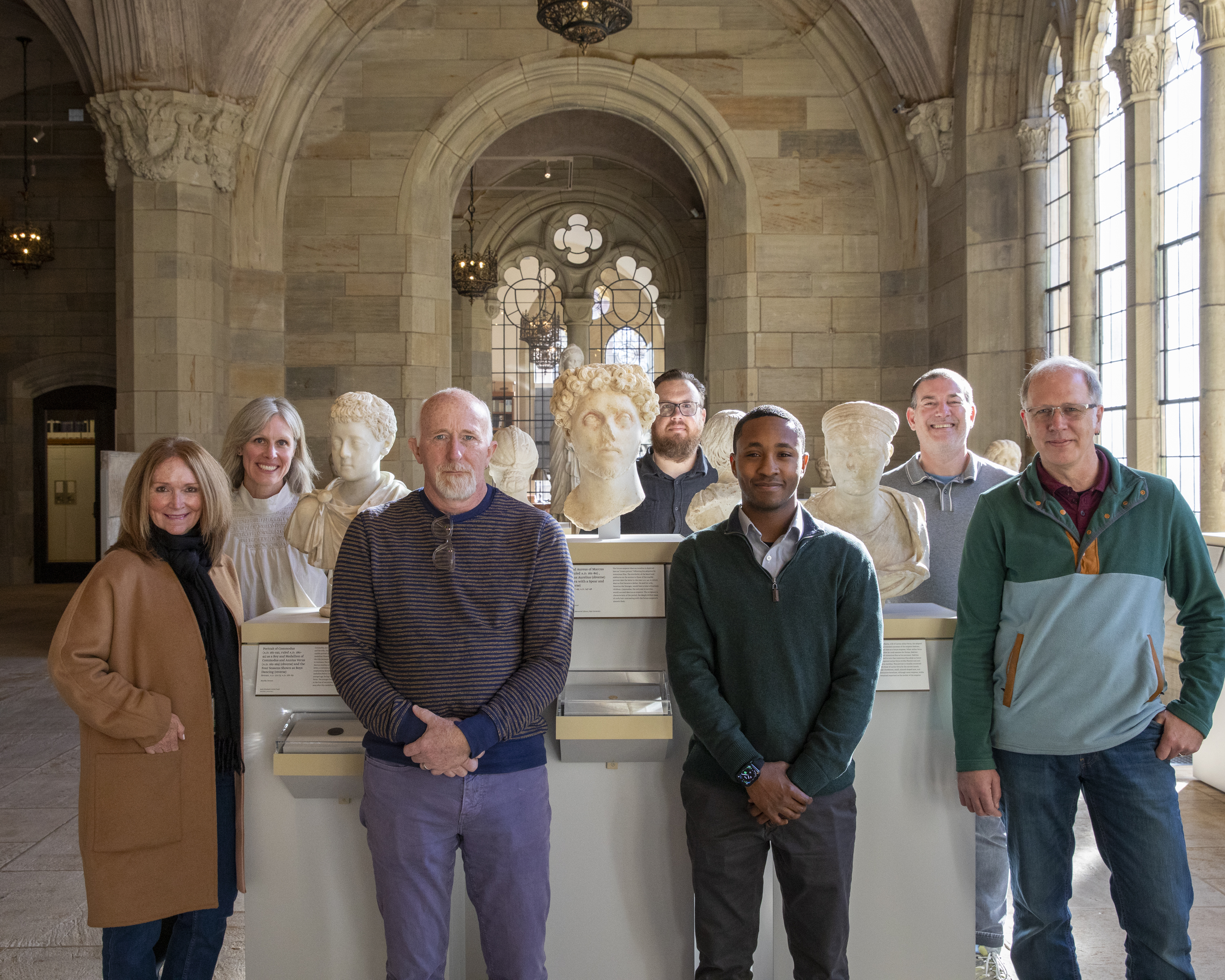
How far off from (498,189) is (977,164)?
10841 mm

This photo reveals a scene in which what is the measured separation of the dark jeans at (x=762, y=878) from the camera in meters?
2.20

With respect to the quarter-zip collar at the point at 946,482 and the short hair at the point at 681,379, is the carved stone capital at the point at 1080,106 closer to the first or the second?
the short hair at the point at 681,379

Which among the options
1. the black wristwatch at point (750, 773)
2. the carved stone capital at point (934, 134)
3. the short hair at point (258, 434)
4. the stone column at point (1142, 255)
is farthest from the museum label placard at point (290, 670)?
the carved stone capital at point (934, 134)

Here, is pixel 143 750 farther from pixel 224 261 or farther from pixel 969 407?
pixel 224 261

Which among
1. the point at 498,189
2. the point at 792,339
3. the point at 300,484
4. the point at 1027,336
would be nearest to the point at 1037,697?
the point at 300,484

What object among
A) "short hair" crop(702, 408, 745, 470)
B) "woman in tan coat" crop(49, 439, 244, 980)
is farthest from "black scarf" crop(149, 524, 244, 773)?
"short hair" crop(702, 408, 745, 470)

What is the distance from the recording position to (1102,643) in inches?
87.0

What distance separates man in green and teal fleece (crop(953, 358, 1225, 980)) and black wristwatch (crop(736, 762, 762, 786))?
1.75ft

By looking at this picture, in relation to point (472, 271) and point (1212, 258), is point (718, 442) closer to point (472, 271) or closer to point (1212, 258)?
point (1212, 258)

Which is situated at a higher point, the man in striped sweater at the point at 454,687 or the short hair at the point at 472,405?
the short hair at the point at 472,405

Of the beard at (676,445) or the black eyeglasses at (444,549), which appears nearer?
the black eyeglasses at (444,549)

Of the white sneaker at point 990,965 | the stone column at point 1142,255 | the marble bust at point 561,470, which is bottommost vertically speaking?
the white sneaker at point 990,965

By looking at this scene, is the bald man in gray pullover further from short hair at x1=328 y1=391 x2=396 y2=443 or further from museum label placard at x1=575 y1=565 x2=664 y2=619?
short hair at x1=328 y1=391 x2=396 y2=443

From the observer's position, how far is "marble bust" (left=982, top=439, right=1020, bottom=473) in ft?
17.6
